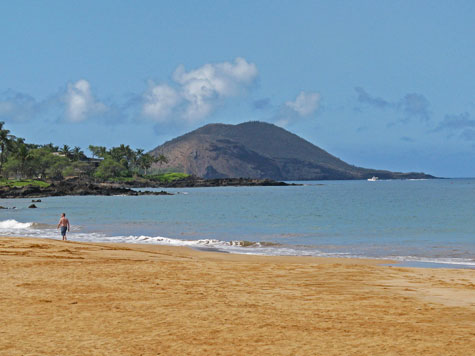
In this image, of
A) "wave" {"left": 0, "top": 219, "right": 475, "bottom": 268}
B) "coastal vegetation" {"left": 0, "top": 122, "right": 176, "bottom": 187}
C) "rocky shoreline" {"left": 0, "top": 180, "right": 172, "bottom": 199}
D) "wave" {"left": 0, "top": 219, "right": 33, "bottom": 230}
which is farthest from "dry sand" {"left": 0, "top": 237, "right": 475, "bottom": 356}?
"coastal vegetation" {"left": 0, "top": 122, "right": 176, "bottom": 187}

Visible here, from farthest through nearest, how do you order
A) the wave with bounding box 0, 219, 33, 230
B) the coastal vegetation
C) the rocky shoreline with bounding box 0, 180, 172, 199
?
the coastal vegetation → the rocky shoreline with bounding box 0, 180, 172, 199 → the wave with bounding box 0, 219, 33, 230

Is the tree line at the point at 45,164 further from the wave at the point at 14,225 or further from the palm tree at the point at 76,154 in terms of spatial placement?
the wave at the point at 14,225

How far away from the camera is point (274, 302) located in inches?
465

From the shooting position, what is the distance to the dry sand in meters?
8.41

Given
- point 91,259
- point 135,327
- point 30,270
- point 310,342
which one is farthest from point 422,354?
point 91,259

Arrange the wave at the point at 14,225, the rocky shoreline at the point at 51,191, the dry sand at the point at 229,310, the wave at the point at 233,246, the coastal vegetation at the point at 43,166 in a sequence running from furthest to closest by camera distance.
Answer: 1. the coastal vegetation at the point at 43,166
2. the rocky shoreline at the point at 51,191
3. the wave at the point at 14,225
4. the wave at the point at 233,246
5. the dry sand at the point at 229,310

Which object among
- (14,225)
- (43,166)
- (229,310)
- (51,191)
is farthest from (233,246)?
(43,166)

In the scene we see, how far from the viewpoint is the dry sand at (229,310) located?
8.41m

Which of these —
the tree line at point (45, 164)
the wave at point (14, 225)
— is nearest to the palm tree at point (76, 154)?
the tree line at point (45, 164)

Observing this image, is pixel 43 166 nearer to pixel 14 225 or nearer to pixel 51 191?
pixel 51 191

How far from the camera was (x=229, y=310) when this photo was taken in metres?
10.9

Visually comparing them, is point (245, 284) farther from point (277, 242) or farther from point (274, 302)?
point (277, 242)

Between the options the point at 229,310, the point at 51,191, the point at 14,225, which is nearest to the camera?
the point at 229,310

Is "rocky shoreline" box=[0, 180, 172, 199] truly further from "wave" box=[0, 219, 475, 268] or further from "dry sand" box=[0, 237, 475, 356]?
"dry sand" box=[0, 237, 475, 356]
